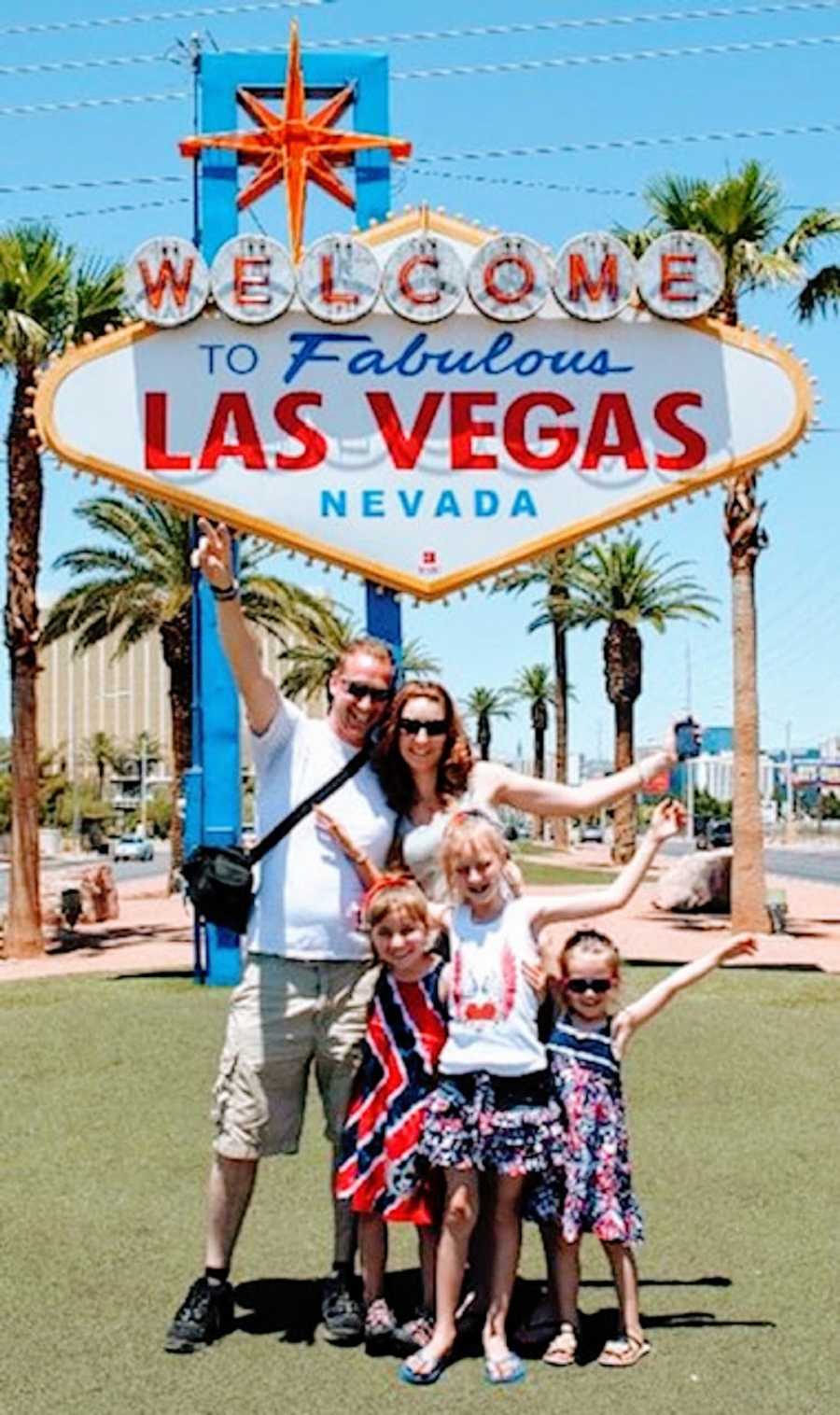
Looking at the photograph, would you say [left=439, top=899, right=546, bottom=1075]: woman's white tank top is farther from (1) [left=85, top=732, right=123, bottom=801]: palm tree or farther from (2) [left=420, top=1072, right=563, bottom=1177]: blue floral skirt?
(1) [left=85, top=732, right=123, bottom=801]: palm tree

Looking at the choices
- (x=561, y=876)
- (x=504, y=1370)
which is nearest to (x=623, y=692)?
(x=561, y=876)

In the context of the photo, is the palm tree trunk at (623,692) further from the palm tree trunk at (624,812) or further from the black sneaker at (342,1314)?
the black sneaker at (342,1314)

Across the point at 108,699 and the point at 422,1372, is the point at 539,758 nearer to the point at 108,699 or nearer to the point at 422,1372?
the point at 422,1372

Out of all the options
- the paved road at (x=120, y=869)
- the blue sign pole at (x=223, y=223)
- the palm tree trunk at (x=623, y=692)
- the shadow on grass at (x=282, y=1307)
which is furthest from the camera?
the paved road at (x=120, y=869)

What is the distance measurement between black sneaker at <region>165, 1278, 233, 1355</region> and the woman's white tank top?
92cm

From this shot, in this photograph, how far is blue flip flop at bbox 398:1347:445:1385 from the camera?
4.29 metres

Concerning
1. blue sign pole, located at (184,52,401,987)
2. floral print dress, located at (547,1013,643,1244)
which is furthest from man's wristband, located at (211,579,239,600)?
blue sign pole, located at (184,52,401,987)

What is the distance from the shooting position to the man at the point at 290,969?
4.58 m

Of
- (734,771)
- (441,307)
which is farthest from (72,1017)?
(734,771)

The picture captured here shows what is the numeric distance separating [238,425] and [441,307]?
1.16 metres

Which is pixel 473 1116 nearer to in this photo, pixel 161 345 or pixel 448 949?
pixel 448 949

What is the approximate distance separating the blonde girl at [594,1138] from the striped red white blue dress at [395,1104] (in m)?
0.33

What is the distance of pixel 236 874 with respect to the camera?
4625 millimetres

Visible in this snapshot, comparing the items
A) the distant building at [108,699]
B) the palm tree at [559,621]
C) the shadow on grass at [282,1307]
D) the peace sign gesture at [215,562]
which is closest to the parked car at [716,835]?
the palm tree at [559,621]
